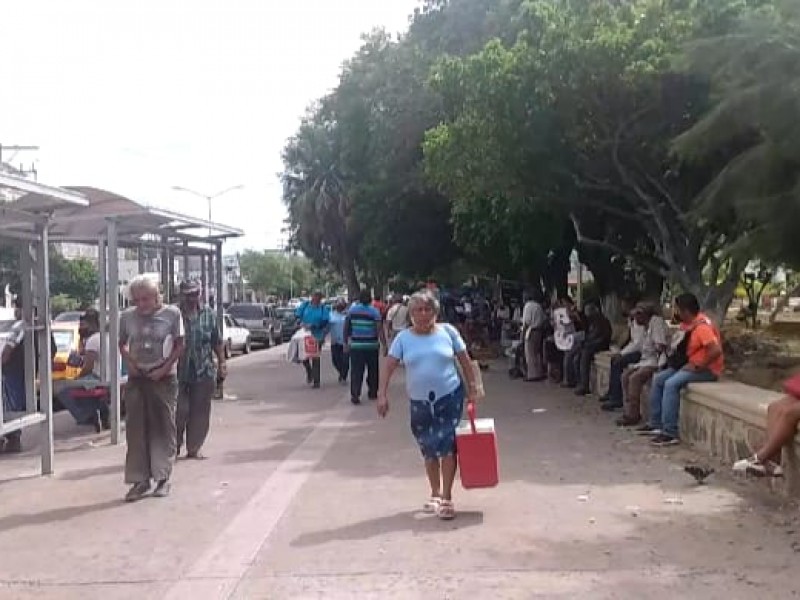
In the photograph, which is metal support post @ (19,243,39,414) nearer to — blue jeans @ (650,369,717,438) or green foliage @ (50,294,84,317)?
blue jeans @ (650,369,717,438)

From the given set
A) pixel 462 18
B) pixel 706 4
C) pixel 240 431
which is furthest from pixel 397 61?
pixel 240 431

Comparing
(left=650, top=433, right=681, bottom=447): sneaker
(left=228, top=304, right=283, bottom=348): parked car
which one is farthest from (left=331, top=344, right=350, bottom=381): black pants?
(left=228, top=304, right=283, bottom=348): parked car

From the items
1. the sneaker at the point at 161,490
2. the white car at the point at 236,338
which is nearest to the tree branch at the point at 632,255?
the sneaker at the point at 161,490

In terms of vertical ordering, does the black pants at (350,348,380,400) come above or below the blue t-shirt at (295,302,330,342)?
below

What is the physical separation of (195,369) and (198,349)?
0.65 ft

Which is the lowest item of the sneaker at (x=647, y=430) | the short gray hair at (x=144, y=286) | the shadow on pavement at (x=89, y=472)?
the shadow on pavement at (x=89, y=472)

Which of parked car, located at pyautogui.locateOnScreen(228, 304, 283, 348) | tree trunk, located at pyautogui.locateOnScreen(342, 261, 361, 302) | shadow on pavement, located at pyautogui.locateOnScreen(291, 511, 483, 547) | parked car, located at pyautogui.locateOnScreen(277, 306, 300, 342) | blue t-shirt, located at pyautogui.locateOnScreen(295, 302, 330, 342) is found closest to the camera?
shadow on pavement, located at pyautogui.locateOnScreen(291, 511, 483, 547)

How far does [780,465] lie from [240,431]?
681 centimetres

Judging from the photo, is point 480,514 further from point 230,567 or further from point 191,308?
point 191,308

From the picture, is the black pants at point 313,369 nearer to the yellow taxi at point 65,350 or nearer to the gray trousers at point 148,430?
the yellow taxi at point 65,350

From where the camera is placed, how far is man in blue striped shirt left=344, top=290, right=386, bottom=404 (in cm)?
1603

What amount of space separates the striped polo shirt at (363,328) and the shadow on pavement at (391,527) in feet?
27.5

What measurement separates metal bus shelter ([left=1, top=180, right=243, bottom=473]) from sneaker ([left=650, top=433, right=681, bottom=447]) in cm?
474

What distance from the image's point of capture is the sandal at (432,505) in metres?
7.76
